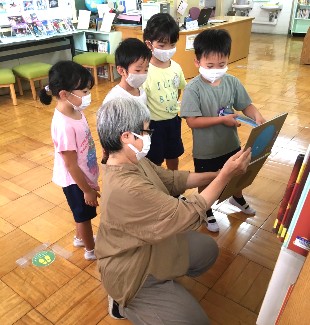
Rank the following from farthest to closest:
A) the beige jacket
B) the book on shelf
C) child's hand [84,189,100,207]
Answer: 1. the book on shelf
2. child's hand [84,189,100,207]
3. the beige jacket

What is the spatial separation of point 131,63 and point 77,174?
653 mm

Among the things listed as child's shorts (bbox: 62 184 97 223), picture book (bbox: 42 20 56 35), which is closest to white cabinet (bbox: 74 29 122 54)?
picture book (bbox: 42 20 56 35)

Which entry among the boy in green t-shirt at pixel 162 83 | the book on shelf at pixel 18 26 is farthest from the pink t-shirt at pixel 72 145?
the book on shelf at pixel 18 26

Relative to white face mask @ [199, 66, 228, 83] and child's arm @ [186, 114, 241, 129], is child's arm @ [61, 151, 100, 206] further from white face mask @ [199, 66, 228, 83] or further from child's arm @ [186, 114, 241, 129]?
white face mask @ [199, 66, 228, 83]

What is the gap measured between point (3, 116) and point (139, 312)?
136 inches

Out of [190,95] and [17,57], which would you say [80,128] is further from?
[17,57]

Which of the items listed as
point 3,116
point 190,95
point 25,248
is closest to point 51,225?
point 25,248

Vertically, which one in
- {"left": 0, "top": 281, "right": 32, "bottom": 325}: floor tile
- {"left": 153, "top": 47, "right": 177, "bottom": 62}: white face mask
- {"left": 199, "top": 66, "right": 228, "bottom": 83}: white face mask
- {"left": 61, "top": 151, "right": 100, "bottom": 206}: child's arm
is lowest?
{"left": 0, "top": 281, "right": 32, "bottom": 325}: floor tile

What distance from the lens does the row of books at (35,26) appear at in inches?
183

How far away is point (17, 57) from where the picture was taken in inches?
181

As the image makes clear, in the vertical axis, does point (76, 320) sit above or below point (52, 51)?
below

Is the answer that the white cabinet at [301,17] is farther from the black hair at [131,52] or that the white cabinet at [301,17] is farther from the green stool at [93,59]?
the black hair at [131,52]

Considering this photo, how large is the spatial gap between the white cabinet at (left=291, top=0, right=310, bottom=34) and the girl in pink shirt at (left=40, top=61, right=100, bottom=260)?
8.32 meters

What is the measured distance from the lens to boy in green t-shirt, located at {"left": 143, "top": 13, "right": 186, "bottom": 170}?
194 cm
